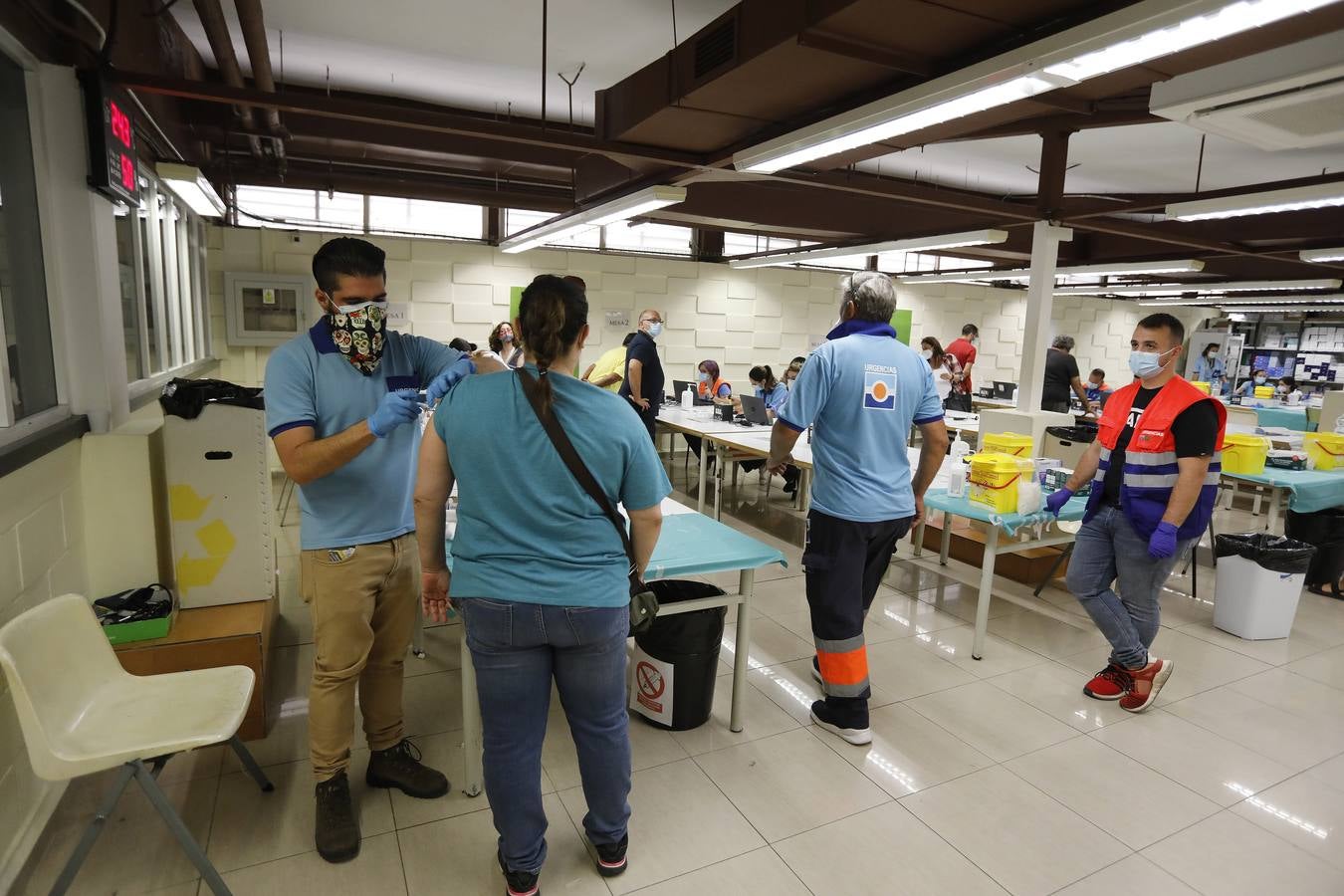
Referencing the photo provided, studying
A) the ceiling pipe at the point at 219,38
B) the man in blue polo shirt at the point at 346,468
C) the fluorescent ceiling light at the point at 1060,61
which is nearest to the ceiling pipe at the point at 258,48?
the ceiling pipe at the point at 219,38

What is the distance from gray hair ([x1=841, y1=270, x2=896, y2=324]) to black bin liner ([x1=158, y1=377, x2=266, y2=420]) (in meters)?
2.28

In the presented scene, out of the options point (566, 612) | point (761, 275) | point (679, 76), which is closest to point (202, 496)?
point (566, 612)

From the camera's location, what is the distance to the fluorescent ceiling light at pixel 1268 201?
3.98m

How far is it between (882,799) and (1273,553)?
302 centimetres

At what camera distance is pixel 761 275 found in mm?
9781

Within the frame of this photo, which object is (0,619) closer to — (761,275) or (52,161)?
(52,161)

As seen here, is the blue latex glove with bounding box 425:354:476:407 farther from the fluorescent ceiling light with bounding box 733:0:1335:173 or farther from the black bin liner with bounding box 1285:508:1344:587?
the black bin liner with bounding box 1285:508:1344:587

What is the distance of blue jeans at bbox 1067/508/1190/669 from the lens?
3100 millimetres

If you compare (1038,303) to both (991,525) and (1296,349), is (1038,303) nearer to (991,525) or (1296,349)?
(991,525)

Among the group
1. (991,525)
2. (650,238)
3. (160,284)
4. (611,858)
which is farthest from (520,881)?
(650,238)

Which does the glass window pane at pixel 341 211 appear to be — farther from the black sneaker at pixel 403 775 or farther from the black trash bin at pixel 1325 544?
the black trash bin at pixel 1325 544

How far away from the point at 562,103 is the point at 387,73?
52.2 inches

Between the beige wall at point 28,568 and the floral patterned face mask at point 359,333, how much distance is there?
97 cm

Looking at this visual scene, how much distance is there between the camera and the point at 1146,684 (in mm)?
3168
